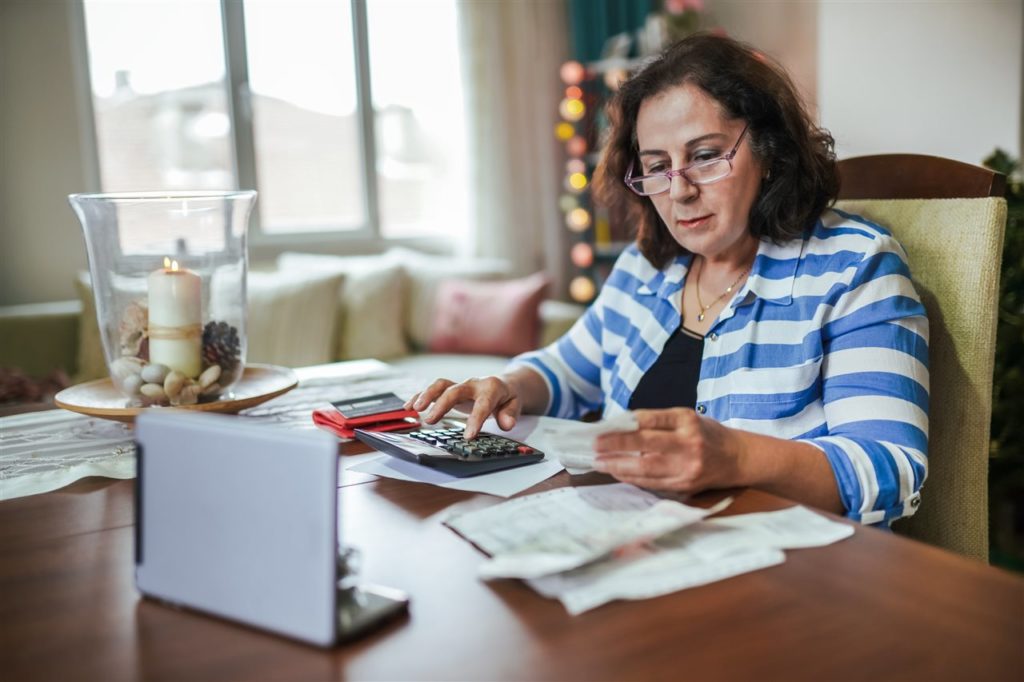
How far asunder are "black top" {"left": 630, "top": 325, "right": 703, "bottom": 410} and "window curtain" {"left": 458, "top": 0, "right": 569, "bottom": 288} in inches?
121

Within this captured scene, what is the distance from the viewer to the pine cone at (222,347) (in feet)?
3.87

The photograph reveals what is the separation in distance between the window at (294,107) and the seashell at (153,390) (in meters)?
2.85

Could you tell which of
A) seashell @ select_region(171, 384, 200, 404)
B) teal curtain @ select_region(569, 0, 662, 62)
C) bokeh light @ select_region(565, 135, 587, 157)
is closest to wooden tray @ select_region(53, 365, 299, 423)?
seashell @ select_region(171, 384, 200, 404)

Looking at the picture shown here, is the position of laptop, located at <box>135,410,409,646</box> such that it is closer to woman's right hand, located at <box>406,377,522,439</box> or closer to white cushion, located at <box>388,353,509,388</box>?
woman's right hand, located at <box>406,377,522,439</box>

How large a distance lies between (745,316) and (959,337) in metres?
0.28

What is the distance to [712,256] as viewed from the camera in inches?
54.0

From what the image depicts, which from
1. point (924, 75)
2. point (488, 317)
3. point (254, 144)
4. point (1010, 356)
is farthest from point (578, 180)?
point (1010, 356)

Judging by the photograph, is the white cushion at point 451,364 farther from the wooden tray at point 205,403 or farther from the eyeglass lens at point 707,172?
the eyeglass lens at point 707,172

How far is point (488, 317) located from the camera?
3.44 metres

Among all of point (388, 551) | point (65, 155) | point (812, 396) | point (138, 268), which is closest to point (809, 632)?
point (388, 551)

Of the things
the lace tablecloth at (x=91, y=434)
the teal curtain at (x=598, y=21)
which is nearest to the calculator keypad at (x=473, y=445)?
the lace tablecloth at (x=91, y=434)

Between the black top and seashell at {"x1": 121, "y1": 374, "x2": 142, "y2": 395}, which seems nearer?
seashell at {"x1": 121, "y1": 374, "x2": 142, "y2": 395}

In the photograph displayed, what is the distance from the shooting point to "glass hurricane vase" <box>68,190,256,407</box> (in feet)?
3.76

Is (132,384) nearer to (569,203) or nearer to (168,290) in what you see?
(168,290)
